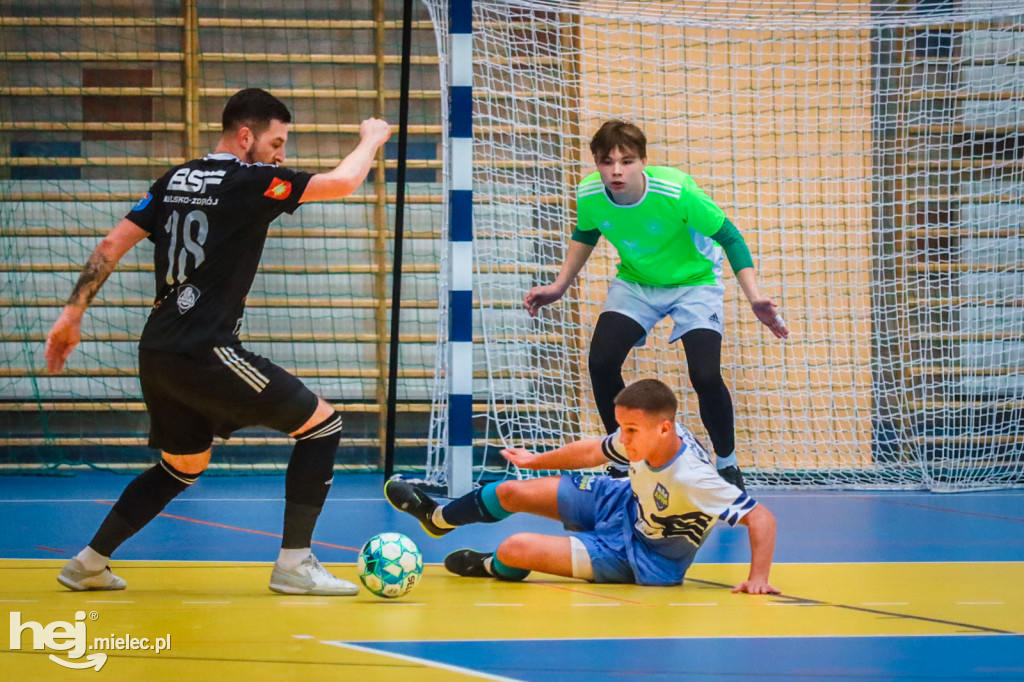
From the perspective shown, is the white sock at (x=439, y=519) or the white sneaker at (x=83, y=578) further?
the white sock at (x=439, y=519)

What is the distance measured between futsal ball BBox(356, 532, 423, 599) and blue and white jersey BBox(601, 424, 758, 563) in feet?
2.36

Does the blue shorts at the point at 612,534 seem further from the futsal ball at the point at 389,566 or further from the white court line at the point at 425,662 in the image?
the white court line at the point at 425,662

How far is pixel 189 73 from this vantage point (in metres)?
8.03

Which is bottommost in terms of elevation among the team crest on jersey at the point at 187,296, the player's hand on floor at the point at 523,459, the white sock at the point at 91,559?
the white sock at the point at 91,559

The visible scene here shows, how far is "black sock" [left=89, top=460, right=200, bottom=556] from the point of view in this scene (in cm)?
364

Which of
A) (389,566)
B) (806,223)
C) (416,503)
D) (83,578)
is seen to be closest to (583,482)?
(416,503)

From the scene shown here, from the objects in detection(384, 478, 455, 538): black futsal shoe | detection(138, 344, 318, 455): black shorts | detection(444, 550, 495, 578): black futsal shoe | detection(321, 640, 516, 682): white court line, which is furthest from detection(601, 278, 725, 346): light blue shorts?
detection(321, 640, 516, 682): white court line

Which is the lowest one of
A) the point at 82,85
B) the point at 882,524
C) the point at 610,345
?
the point at 882,524

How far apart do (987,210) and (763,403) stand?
1979 millimetres

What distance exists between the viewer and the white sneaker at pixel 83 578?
3.62m

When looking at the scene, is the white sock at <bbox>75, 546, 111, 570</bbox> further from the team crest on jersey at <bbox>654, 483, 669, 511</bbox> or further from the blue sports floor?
the team crest on jersey at <bbox>654, 483, 669, 511</bbox>

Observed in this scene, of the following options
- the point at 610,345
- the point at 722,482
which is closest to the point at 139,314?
the point at 610,345

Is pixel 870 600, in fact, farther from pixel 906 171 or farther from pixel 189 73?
pixel 189 73

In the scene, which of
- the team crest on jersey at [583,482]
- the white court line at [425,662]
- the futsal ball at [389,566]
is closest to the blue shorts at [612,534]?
the team crest on jersey at [583,482]
